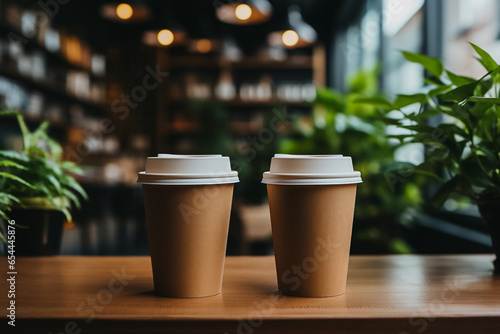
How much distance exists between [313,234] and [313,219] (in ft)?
0.08

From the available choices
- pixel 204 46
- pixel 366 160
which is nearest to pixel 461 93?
pixel 366 160

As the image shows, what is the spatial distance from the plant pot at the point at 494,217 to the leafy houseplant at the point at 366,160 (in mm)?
1688

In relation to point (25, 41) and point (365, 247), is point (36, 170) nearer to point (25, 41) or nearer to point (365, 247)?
point (365, 247)

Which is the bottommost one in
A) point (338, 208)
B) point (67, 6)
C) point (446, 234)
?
point (446, 234)

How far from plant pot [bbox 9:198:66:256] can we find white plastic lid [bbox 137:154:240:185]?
0.52m

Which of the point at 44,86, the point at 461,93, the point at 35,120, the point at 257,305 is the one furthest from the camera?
the point at 44,86

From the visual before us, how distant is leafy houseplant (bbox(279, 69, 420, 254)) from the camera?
284 centimetres

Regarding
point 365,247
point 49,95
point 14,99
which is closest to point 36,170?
point 365,247

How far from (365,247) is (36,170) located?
2.20 meters

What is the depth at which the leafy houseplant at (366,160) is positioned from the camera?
284cm

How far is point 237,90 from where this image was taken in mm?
8109

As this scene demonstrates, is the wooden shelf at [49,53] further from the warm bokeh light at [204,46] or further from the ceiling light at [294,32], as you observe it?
the ceiling light at [294,32]

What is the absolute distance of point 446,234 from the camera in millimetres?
3293

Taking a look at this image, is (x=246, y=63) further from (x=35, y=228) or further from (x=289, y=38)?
(x=35, y=228)
